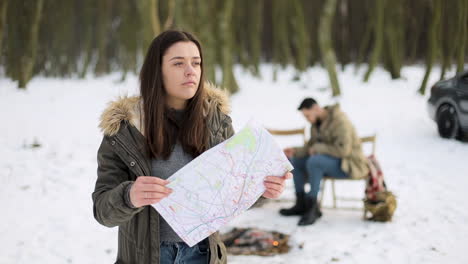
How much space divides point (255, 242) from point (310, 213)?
3.02 ft

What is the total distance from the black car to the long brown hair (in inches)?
263

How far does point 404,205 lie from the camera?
5172 mm

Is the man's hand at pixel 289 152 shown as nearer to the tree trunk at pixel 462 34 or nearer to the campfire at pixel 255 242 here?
the campfire at pixel 255 242

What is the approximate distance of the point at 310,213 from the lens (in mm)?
4781

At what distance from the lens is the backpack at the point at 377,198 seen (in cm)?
459

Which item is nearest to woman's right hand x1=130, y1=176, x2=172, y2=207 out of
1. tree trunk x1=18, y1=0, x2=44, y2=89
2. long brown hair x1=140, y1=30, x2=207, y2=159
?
long brown hair x1=140, y1=30, x2=207, y2=159

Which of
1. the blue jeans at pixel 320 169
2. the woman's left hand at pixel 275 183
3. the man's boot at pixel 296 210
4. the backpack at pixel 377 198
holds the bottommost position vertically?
the man's boot at pixel 296 210

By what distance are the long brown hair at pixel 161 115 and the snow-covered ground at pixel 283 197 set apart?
0.15 m

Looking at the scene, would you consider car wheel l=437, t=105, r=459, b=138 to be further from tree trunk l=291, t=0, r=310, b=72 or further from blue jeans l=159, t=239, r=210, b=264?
tree trunk l=291, t=0, r=310, b=72

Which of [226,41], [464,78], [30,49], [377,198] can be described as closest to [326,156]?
[377,198]

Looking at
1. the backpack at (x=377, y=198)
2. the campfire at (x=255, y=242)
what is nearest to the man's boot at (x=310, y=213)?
the campfire at (x=255, y=242)

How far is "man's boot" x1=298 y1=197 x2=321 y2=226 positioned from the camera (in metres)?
4.70

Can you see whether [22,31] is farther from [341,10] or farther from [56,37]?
[341,10]

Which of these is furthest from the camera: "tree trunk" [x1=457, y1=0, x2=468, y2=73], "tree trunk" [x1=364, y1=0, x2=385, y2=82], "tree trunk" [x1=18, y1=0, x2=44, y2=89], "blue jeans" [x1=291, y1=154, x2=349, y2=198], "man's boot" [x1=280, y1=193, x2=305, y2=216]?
"tree trunk" [x1=364, y1=0, x2=385, y2=82]
